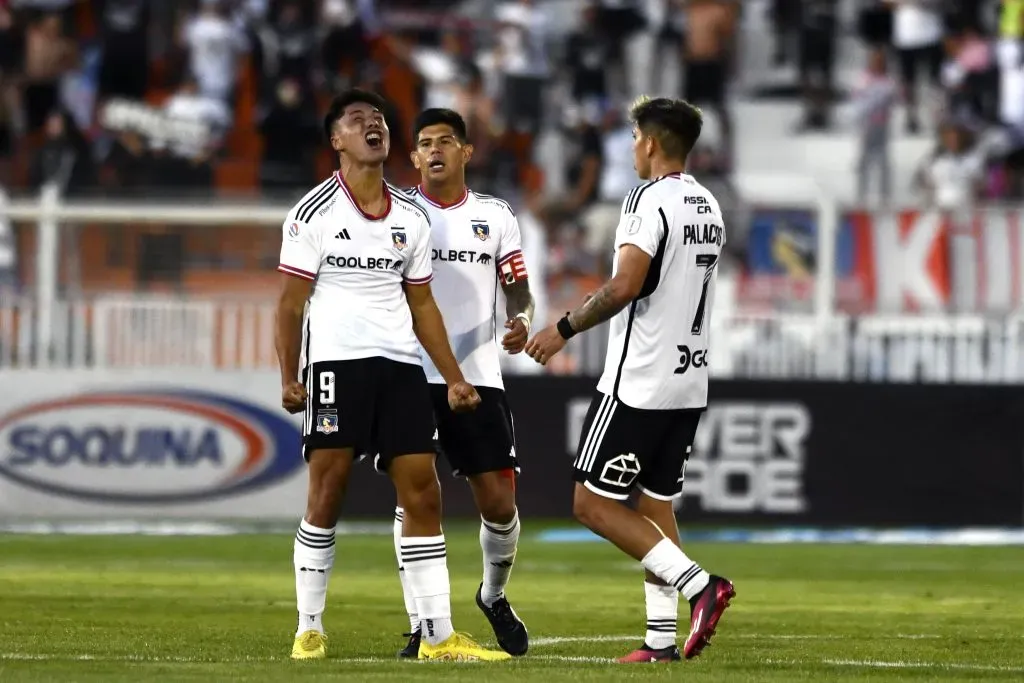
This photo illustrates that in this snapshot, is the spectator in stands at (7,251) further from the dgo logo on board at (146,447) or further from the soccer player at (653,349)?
the soccer player at (653,349)

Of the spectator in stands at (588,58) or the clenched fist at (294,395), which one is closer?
the clenched fist at (294,395)

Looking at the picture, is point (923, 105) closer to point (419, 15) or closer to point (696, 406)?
point (419, 15)

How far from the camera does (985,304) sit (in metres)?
17.5

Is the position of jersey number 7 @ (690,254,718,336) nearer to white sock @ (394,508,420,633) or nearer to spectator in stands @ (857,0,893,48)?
white sock @ (394,508,420,633)

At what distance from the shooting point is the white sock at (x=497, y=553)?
939cm

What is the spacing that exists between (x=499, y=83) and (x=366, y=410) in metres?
16.3

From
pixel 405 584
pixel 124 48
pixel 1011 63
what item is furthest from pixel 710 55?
pixel 405 584

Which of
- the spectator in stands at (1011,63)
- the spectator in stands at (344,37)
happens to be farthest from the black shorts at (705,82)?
the spectator in stands at (344,37)

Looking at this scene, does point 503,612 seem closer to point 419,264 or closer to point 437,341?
point 437,341

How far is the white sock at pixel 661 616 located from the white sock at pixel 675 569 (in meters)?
0.14

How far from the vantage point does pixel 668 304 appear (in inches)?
339

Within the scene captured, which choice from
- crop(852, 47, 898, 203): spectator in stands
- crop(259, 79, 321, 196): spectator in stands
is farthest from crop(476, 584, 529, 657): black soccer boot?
crop(852, 47, 898, 203): spectator in stands

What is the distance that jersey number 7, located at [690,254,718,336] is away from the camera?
341 inches

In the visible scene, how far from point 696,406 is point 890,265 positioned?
9.67 meters
